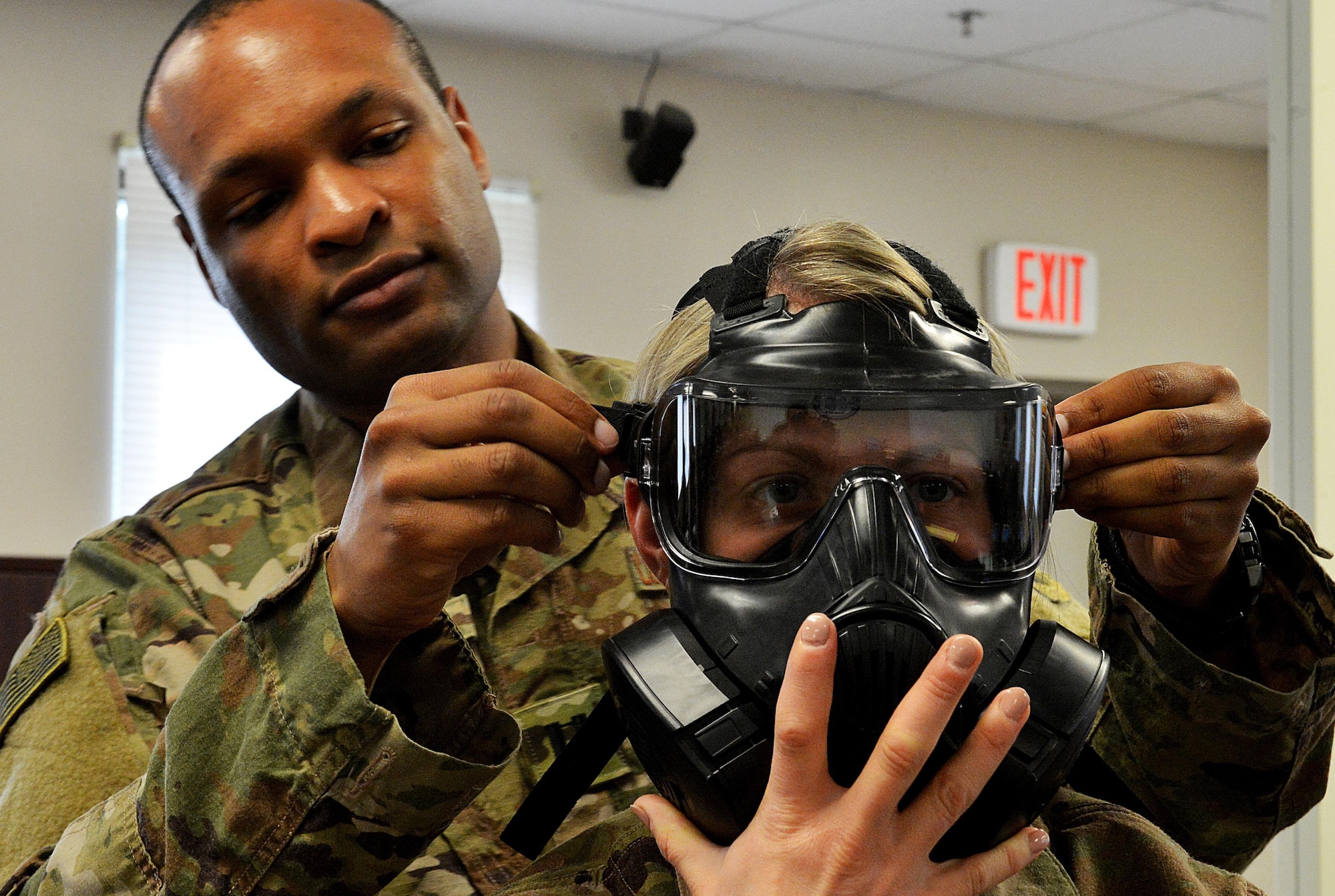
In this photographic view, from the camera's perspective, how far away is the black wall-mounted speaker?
5.41 meters

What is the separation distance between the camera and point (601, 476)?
1.25 m

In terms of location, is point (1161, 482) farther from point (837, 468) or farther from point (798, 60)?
point (798, 60)

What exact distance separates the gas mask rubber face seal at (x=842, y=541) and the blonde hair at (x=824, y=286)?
0.09ft

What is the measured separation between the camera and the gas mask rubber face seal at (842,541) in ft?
3.81

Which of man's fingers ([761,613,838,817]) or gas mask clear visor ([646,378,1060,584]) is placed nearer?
man's fingers ([761,613,838,817])

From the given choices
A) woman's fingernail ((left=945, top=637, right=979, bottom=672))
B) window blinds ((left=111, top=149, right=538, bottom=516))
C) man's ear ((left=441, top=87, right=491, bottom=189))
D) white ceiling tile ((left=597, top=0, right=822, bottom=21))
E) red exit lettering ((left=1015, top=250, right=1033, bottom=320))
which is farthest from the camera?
red exit lettering ((left=1015, top=250, right=1033, bottom=320))

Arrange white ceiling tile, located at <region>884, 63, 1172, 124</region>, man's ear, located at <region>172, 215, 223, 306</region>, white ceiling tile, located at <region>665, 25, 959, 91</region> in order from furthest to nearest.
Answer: white ceiling tile, located at <region>884, 63, 1172, 124</region>
white ceiling tile, located at <region>665, 25, 959, 91</region>
man's ear, located at <region>172, 215, 223, 306</region>

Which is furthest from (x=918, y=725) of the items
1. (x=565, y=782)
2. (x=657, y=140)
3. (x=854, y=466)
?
(x=657, y=140)

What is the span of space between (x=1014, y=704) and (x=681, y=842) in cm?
32

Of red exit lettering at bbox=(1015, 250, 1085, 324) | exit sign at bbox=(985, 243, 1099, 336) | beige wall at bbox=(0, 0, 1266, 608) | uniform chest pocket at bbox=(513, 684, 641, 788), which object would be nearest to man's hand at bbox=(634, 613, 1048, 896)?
uniform chest pocket at bbox=(513, 684, 641, 788)

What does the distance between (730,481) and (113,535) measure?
896mm

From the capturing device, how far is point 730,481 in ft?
4.10

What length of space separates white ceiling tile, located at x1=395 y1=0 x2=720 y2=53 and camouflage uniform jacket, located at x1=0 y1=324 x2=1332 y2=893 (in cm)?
335

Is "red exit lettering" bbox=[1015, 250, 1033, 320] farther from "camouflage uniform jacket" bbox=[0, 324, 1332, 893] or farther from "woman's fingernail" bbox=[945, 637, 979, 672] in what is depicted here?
"woman's fingernail" bbox=[945, 637, 979, 672]
